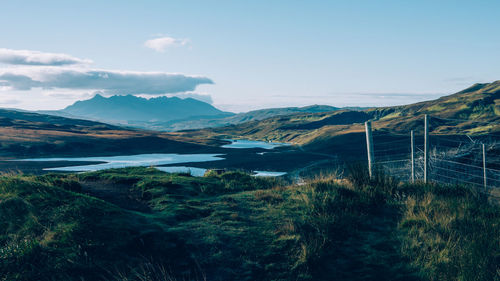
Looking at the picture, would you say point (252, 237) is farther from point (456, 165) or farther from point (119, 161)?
point (119, 161)

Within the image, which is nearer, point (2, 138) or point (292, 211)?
point (292, 211)

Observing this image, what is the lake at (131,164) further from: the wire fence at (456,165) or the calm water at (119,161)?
the wire fence at (456,165)

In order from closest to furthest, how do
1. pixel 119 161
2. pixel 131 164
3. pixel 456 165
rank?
1. pixel 456 165
2. pixel 131 164
3. pixel 119 161

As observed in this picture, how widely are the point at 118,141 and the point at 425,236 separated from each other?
305ft

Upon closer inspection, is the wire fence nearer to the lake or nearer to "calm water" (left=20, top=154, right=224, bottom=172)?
the lake

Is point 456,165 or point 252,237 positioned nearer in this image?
point 252,237

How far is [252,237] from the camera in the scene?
23.0 ft

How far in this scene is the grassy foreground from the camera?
5.57m

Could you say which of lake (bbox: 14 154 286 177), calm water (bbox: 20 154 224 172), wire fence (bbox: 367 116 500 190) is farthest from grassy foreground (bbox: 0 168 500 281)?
calm water (bbox: 20 154 224 172)

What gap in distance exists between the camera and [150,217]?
25.5ft

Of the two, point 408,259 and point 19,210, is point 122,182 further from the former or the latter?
point 408,259

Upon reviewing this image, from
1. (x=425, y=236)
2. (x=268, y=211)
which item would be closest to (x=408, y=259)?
(x=425, y=236)

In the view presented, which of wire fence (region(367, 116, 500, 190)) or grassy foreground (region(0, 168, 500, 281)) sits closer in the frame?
grassy foreground (region(0, 168, 500, 281))

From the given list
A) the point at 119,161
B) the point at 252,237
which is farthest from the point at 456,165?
the point at 119,161
